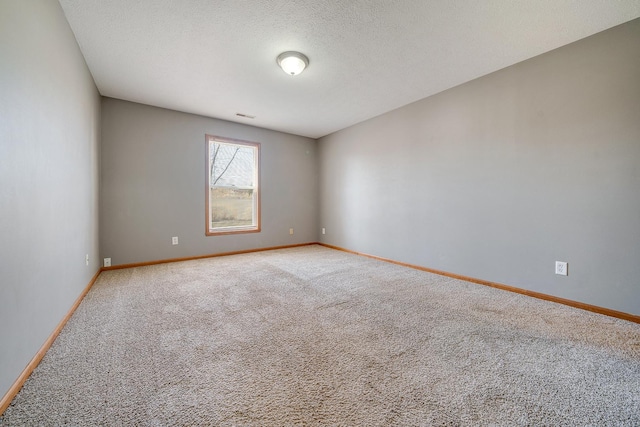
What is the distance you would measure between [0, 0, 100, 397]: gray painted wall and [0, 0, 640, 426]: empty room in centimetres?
2

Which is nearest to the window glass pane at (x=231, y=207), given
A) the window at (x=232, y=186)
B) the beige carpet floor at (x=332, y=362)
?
the window at (x=232, y=186)

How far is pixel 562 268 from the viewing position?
2285 millimetres

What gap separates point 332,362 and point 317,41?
2.51 meters

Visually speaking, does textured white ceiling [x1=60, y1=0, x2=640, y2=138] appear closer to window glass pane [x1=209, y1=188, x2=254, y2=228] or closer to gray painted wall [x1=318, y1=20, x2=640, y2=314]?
gray painted wall [x1=318, y1=20, x2=640, y2=314]

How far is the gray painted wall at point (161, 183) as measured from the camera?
11.1 feet

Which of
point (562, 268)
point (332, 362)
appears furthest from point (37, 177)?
point (562, 268)

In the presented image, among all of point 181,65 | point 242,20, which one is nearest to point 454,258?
point 242,20

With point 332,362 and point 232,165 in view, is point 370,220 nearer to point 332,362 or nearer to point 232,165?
point 232,165

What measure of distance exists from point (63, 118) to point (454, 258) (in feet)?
13.3

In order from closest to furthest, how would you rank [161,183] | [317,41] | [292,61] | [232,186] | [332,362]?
[332,362] → [317,41] → [292,61] → [161,183] → [232,186]

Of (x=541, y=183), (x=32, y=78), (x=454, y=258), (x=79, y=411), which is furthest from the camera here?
(x=454, y=258)

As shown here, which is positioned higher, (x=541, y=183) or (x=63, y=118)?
(x=63, y=118)

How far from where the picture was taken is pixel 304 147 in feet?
17.2

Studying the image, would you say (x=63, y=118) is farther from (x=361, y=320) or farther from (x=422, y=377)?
(x=422, y=377)
